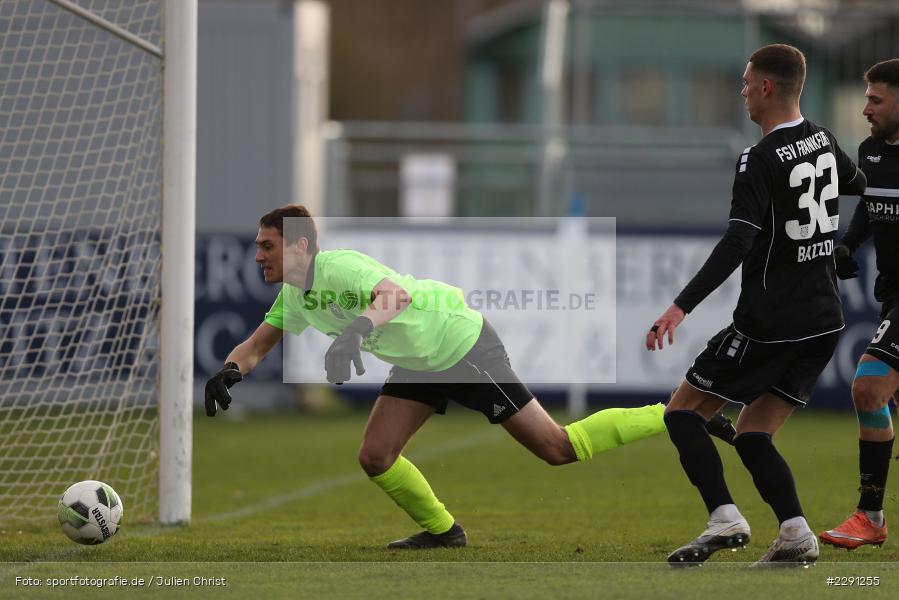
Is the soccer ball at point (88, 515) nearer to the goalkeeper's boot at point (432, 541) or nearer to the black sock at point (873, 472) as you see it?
the goalkeeper's boot at point (432, 541)

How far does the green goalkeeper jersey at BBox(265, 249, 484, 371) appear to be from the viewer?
6164mm

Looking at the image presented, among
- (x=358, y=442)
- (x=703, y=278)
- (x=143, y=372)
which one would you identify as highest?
(x=703, y=278)

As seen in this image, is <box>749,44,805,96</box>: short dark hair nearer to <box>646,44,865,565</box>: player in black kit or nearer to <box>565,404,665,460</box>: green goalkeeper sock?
<box>646,44,865,565</box>: player in black kit

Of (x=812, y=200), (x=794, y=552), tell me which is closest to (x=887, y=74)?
(x=812, y=200)

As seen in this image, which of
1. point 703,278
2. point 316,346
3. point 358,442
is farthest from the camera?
point 316,346

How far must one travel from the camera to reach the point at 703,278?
5352mm

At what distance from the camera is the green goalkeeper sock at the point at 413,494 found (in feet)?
21.0

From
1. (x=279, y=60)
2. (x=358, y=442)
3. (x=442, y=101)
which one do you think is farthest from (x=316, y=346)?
(x=442, y=101)

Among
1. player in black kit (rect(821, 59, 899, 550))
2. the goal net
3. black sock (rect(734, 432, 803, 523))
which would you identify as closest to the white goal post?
the goal net

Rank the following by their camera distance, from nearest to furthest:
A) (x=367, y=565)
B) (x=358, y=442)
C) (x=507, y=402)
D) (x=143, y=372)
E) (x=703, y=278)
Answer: (x=703, y=278) < (x=367, y=565) < (x=507, y=402) < (x=143, y=372) < (x=358, y=442)

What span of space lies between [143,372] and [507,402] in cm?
337

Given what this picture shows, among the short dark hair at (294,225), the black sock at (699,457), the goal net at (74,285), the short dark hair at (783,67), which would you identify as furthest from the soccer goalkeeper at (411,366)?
the short dark hair at (783,67)

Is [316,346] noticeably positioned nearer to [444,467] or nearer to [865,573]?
[444,467]

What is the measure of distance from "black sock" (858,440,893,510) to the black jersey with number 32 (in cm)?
97
